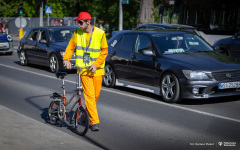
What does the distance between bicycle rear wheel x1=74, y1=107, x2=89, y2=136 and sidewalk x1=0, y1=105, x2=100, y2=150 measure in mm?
316

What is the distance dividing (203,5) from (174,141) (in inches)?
731

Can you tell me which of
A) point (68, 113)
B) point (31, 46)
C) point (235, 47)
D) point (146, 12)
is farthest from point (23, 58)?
point (68, 113)

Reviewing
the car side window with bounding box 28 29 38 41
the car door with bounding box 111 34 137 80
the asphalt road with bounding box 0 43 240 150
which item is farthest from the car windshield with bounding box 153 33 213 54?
the car side window with bounding box 28 29 38 41

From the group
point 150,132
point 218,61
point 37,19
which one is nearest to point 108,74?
point 218,61

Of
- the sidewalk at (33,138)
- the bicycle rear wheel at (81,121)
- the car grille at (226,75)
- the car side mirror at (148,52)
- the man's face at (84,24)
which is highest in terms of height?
the man's face at (84,24)

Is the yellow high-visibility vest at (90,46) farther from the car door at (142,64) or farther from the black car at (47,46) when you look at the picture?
the black car at (47,46)

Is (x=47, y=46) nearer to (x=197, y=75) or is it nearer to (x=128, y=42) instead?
(x=128, y=42)

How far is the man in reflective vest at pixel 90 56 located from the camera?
6148mm

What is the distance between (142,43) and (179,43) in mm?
870

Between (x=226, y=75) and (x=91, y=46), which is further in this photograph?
(x=226, y=75)

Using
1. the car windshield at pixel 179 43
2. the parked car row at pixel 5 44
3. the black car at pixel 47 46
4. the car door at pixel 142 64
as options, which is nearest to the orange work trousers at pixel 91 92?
the car door at pixel 142 64

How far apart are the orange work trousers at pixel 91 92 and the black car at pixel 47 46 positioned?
26.9 feet

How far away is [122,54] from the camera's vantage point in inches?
417

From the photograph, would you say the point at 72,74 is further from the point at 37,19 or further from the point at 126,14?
the point at 37,19
